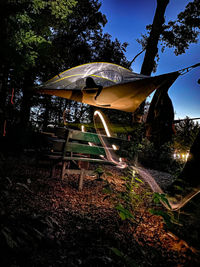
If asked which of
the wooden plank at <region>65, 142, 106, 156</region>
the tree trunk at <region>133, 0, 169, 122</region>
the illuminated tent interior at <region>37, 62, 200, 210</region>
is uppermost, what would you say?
the tree trunk at <region>133, 0, 169, 122</region>

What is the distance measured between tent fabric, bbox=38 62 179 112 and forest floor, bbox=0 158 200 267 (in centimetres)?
212

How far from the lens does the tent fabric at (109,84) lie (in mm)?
3260

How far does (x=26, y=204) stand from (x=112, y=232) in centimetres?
168

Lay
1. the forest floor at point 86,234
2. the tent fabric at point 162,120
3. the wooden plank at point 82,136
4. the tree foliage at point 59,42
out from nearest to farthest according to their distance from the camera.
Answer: the forest floor at point 86,234 → the tent fabric at point 162,120 → the wooden plank at point 82,136 → the tree foliage at point 59,42

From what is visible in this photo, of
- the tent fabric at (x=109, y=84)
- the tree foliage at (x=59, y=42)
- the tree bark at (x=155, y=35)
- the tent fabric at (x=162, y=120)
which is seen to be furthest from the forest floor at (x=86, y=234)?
the tree bark at (x=155, y=35)

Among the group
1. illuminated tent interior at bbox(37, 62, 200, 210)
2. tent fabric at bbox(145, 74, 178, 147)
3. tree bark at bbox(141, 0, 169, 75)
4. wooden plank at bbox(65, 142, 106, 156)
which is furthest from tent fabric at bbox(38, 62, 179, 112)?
tree bark at bbox(141, 0, 169, 75)

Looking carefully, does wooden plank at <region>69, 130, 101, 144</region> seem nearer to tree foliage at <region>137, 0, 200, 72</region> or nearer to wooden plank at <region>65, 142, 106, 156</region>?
wooden plank at <region>65, 142, 106, 156</region>

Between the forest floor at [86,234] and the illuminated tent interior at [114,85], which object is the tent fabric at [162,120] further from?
the forest floor at [86,234]

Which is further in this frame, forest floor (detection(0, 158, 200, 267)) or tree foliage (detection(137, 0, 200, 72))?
tree foliage (detection(137, 0, 200, 72))

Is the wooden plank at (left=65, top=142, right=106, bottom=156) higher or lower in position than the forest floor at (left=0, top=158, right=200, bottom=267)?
higher

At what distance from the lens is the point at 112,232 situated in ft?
8.27

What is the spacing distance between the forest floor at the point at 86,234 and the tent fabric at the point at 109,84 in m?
2.12

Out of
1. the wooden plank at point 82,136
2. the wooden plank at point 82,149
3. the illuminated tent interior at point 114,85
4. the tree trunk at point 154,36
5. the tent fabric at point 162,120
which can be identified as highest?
the tree trunk at point 154,36

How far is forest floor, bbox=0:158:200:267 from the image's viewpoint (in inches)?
61.1
